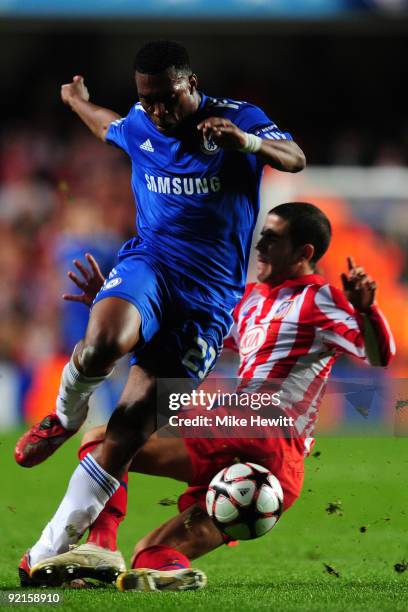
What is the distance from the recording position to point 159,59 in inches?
174

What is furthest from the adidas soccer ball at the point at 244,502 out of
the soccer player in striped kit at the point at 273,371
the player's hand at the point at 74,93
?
the player's hand at the point at 74,93

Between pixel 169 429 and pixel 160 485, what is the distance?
3056 mm

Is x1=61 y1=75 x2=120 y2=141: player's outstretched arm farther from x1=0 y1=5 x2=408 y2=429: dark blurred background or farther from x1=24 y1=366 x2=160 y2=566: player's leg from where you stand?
x1=0 y1=5 x2=408 y2=429: dark blurred background

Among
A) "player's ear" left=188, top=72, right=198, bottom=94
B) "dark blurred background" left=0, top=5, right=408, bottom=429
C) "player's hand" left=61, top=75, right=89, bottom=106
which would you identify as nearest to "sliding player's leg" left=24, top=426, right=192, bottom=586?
"player's ear" left=188, top=72, right=198, bottom=94

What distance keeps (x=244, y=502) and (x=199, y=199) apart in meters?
1.31

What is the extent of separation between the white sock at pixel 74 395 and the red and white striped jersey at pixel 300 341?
0.75m

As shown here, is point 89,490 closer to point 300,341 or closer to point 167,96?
point 300,341

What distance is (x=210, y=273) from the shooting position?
4.75m

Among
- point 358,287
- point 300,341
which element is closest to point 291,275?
point 300,341

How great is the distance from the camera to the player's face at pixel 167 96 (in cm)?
442

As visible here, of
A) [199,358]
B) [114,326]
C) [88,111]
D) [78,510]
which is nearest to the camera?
[114,326]

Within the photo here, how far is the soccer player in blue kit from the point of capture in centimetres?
429

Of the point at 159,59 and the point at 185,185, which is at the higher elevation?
the point at 159,59

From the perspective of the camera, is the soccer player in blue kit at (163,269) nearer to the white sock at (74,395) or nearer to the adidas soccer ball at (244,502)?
the white sock at (74,395)
